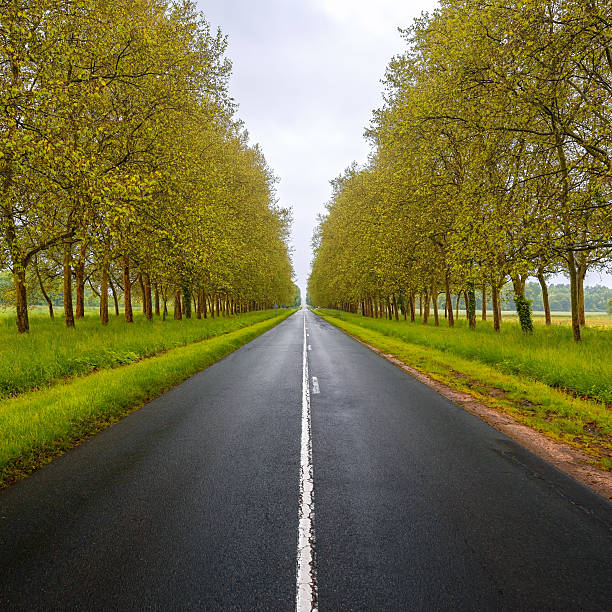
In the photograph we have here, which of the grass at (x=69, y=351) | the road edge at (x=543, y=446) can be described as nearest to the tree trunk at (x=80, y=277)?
the grass at (x=69, y=351)

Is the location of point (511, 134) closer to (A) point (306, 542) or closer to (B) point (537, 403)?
(B) point (537, 403)

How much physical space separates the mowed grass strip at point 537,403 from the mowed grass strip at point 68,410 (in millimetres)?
7995

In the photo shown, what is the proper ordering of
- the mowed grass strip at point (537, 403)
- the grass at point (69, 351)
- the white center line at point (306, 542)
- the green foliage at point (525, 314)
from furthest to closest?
1. the green foliage at point (525, 314)
2. the grass at point (69, 351)
3. the mowed grass strip at point (537, 403)
4. the white center line at point (306, 542)

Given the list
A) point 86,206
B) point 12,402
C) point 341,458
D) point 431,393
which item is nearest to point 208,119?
point 86,206

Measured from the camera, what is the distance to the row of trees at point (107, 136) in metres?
8.05

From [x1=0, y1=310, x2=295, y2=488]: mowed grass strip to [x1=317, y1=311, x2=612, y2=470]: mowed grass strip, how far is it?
7995 millimetres

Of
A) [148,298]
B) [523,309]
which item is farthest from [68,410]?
[148,298]

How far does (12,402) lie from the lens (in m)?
6.77

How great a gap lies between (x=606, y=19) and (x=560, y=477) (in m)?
10.8

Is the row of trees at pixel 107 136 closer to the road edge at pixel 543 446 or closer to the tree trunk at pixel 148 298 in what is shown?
the tree trunk at pixel 148 298

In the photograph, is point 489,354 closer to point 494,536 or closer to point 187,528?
point 494,536

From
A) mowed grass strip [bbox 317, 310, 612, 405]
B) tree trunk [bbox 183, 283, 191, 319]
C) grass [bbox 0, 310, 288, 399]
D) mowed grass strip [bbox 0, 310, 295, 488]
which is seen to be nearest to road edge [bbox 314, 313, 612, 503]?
mowed grass strip [bbox 317, 310, 612, 405]

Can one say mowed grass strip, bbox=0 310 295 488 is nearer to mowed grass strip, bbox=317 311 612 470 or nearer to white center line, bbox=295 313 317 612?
white center line, bbox=295 313 317 612

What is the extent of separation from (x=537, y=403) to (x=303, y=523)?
6.52 m
